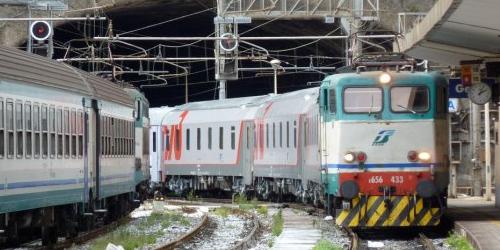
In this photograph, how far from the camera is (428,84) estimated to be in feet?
65.4

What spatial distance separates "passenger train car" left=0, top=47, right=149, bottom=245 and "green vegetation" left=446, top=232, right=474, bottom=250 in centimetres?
656

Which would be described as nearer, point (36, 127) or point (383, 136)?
point (36, 127)

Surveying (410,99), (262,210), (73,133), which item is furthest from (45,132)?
(262,210)

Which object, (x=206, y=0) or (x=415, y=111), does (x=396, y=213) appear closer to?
(x=415, y=111)

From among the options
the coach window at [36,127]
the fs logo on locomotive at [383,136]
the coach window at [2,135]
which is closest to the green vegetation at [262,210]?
the fs logo on locomotive at [383,136]

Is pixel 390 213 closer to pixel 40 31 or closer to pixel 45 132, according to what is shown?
pixel 45 132

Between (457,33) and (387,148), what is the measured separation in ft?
8.77

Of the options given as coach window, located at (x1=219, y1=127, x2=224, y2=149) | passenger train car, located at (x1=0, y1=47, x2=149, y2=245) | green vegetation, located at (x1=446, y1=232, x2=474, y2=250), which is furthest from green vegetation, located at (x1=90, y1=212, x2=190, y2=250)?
coach window, located at (x1=219, y1=127, x2=224, y2=149)

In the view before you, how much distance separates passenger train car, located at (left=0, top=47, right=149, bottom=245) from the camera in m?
15.1

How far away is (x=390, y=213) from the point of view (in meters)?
19.5

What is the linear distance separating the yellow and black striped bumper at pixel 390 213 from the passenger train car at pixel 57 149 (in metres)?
4.94

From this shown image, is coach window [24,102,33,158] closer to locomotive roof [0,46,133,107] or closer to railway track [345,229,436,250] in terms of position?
locomotive roof [0,46,133,107]

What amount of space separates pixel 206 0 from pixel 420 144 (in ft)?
97.3

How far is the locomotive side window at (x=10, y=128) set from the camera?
581 inches
